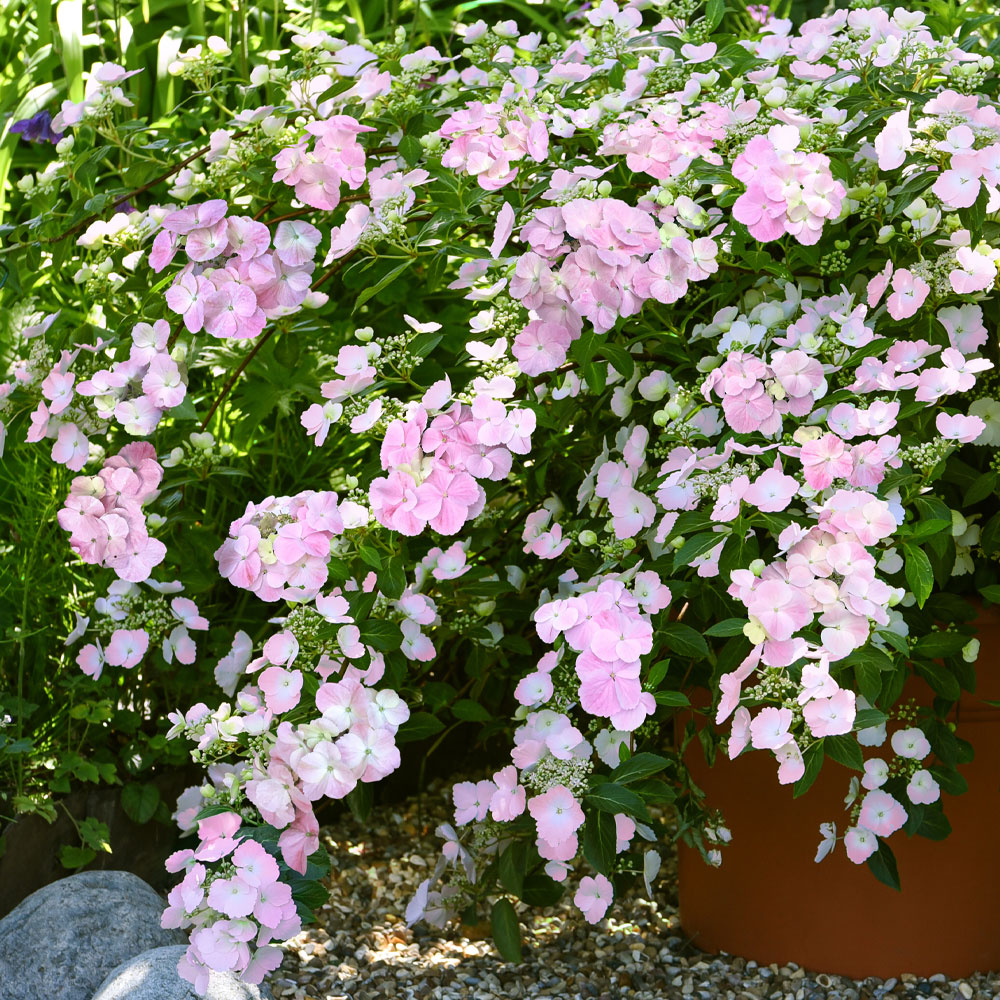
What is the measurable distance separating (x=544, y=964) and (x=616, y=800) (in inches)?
25.1

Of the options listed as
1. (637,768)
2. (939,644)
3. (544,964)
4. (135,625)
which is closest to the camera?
(637,768)

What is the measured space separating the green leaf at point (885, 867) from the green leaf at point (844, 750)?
296mm

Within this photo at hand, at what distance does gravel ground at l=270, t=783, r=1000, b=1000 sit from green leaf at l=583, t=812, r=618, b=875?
50cm

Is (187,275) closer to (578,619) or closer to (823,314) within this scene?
(578,619)

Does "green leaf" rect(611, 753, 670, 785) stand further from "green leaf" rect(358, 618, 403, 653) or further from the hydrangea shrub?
"green leaf" rect(358, 618, 403, 653)

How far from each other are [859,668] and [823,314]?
1.31 ft

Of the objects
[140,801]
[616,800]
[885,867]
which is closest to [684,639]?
[616,800]

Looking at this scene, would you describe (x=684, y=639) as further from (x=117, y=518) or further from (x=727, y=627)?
(x=117, y=518)

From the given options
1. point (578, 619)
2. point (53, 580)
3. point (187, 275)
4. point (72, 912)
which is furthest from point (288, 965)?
point (187, 275)

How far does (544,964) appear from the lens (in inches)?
67.9

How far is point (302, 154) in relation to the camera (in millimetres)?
1428

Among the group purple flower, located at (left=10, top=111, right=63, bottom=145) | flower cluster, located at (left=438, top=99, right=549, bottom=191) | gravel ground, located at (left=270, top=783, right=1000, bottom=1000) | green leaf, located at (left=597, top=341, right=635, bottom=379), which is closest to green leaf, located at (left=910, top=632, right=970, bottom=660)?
green leaf, located at (left=597, top=341, right=635, bottom=379)

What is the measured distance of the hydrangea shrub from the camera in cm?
118

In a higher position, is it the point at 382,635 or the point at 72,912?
the point at 382,635
